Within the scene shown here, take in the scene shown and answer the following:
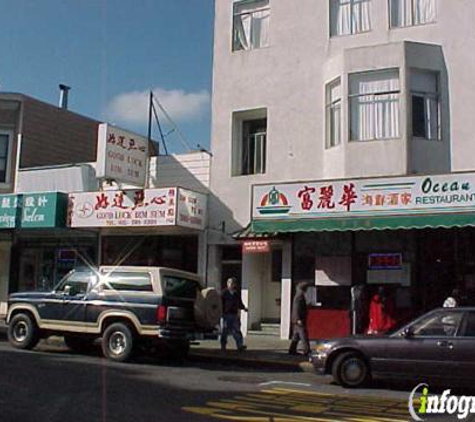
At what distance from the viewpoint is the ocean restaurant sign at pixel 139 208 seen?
19094mm

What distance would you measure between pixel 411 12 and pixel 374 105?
2.72 metres

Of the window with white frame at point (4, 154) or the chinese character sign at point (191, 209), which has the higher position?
the window with white frame at point (4, 154)

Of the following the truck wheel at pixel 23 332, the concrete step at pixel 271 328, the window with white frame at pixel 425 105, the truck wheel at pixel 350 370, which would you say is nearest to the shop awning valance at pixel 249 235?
the concrete step at pixel 271 328

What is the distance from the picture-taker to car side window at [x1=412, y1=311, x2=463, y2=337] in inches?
453

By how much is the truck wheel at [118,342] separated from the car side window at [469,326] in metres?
6.37

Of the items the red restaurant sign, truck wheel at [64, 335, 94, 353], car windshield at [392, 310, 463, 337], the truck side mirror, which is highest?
the red restaurant sign

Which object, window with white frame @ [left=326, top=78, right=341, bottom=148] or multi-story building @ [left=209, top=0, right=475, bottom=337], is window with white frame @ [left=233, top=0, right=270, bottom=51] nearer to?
multi-story building @ [left=209, top=0, right=475, bottom=337]

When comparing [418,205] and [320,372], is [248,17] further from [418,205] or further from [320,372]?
[320,372]

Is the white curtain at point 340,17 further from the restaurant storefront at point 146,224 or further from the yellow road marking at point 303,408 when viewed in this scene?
the yellow road marking at point 303,408

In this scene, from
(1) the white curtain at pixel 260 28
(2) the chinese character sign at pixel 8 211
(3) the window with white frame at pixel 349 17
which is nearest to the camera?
(3) the window with white frame at pixel 349 17

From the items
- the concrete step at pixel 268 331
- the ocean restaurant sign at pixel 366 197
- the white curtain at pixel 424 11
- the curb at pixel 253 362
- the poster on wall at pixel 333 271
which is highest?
the white curtain at pixel 424 11

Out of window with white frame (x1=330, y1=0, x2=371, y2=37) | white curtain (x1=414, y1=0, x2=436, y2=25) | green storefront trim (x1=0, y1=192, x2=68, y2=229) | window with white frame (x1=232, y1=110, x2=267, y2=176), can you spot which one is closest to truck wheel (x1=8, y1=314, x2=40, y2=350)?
green storefront trim (x1=0, y1=192, x2=68, y2=229)

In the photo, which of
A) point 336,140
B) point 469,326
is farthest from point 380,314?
point 469,326

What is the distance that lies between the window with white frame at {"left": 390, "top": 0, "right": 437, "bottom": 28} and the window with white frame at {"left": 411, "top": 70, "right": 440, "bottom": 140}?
4.94 feet
